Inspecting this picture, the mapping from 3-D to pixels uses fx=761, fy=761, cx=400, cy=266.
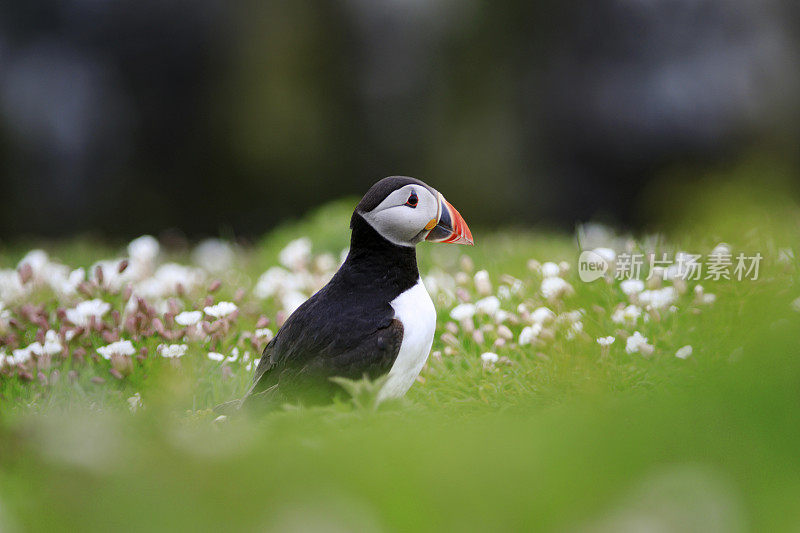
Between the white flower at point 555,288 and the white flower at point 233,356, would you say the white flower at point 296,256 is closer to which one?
the white flower at point 233,356


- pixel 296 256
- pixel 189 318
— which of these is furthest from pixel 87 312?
pixel 296 256

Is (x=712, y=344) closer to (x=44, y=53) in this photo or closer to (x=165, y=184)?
(x=165, y=184)

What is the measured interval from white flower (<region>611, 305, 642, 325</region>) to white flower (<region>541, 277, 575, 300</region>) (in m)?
0.36

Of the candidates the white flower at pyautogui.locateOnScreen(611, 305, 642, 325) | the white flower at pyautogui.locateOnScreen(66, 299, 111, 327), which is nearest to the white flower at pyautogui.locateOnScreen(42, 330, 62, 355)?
the white flower at pyautogui.locateOnScreen(66, 299, 111, 327)

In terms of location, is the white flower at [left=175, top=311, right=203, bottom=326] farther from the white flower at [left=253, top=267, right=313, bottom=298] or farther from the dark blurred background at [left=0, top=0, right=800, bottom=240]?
the dark blurred background at [left=0, top=0, right=800, bottom=240]

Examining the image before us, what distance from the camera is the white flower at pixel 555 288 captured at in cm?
454

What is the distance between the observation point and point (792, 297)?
2.60 m

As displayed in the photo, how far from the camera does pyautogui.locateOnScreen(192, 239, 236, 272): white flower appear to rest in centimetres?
821

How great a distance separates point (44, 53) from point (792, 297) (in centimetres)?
1126

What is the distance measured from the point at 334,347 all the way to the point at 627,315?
1.75m

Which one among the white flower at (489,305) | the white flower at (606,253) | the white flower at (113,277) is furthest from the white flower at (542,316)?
the white flower at (113,277)

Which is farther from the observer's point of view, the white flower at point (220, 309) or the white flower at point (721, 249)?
the white flower at point (220, 309)

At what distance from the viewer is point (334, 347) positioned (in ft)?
→ 11.1

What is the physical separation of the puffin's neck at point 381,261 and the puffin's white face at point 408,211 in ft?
0.27
